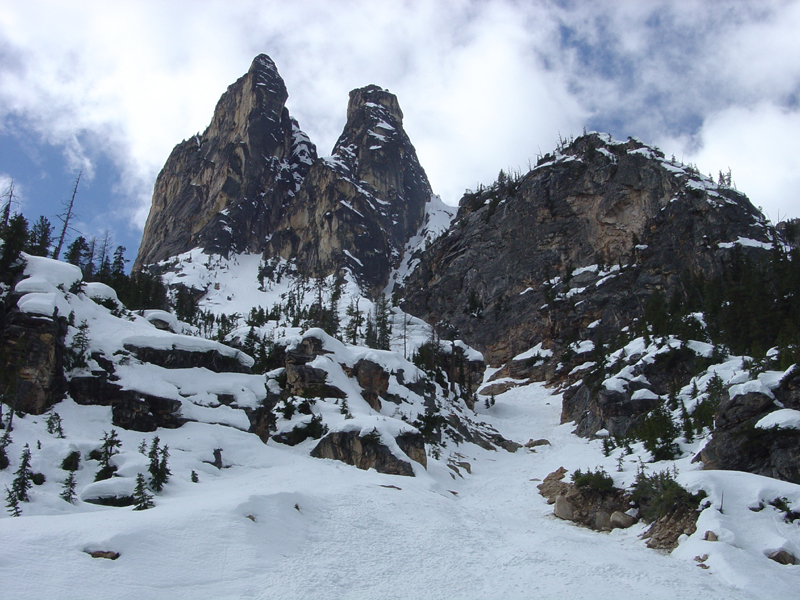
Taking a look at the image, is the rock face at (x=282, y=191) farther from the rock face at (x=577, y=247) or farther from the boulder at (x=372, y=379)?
the boulder at (x=372, y=379)

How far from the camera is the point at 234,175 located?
144 metres

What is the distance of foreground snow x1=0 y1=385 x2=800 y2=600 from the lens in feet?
26.2

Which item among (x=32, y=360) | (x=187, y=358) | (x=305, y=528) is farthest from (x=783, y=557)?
(x=32, y=360)

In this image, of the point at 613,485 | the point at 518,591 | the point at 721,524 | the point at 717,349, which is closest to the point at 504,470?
the point at 613,485

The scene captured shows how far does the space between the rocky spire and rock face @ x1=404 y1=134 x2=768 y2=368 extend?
6695 cm

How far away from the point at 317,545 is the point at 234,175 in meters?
148

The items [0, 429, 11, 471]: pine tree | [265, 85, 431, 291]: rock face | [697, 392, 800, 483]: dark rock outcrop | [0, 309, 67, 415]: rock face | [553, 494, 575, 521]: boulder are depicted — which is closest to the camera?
[0, 429, 11, 471]: pine tree

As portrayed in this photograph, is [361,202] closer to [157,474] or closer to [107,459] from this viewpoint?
[107,459]

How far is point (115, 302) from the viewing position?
102 ft

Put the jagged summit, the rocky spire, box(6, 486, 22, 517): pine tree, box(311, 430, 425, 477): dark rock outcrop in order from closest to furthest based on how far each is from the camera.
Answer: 1. box(6, 486, 22, 517): pine tree
2. box(311, 430, 425, 477): dark rock outcrop
3. the rocky spire
4. the jagged summit

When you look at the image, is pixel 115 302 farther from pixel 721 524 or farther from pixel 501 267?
pixel 501 267

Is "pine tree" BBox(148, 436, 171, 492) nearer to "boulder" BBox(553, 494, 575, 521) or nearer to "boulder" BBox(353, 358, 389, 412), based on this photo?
"boulder" BBox(553, 494, 575, 521)

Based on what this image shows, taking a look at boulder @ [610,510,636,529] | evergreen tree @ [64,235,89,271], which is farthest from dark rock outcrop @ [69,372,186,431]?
evergreen tree @ [64,235,89,271]

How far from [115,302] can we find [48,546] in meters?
26.9
